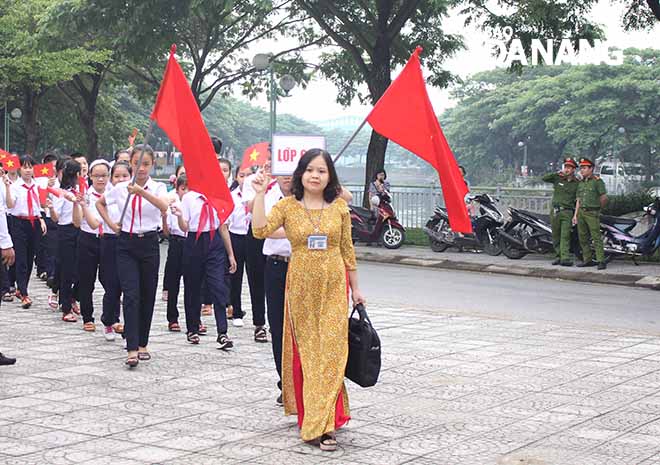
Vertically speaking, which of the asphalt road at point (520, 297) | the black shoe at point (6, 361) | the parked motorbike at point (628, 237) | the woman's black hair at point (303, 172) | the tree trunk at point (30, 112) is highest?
the tree trunk at point (30, 112)

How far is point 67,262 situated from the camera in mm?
11328

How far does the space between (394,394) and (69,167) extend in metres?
4.62

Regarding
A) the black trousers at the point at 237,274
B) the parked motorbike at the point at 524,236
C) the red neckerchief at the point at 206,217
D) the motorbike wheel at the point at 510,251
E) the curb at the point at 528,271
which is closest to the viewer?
the red neckerchief at the point at 206,217

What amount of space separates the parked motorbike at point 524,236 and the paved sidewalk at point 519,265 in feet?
0.57

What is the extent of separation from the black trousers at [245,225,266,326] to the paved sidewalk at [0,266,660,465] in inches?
11.6

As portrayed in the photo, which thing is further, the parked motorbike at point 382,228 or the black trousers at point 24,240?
the parked motorbike at point 382,228

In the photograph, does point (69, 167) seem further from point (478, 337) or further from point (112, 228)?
point (478, 337)

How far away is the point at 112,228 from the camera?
8.84 metres

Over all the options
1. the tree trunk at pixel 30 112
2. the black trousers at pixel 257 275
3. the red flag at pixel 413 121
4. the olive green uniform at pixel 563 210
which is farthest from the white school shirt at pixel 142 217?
the tree trunk at pixel 30 112

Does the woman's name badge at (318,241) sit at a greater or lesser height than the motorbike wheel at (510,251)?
greater

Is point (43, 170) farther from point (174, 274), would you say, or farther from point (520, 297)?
point (520, 297)

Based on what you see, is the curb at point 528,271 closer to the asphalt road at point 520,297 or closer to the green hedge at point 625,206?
the asphalt road at point 520,297

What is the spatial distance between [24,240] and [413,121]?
25.1ft

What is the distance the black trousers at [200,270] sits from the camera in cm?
983
